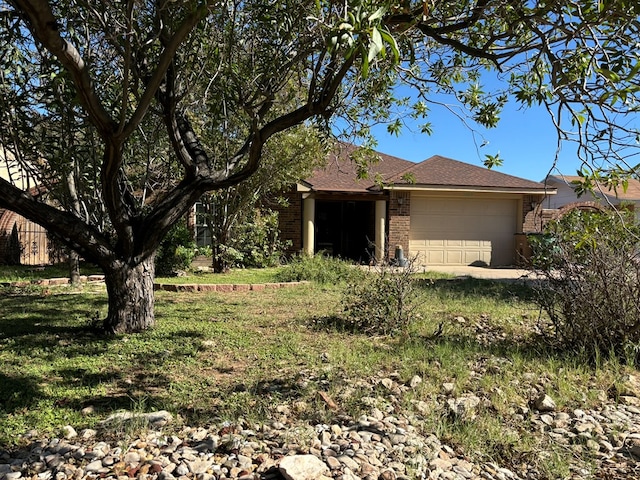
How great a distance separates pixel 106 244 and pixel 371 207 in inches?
488

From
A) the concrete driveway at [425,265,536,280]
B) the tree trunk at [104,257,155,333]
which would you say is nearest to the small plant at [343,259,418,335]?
the tree trunk at [104,257,155,333]

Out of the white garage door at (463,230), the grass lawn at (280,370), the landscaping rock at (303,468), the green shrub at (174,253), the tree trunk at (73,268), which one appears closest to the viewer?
the landscaping rock at (303,468)

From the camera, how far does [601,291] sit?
4.70 metres

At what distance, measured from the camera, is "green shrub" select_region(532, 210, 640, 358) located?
15.1 feet

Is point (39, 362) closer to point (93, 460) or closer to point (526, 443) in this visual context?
point (93, 460)

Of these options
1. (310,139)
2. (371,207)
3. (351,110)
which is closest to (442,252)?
(371,207)

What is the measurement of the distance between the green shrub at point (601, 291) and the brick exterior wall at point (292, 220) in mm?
10691

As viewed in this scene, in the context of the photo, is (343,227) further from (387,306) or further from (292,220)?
(387,306)

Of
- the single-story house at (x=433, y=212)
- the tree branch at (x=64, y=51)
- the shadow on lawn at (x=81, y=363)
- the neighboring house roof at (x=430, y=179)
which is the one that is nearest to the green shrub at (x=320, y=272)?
the single-story house at (x=433, y=212)

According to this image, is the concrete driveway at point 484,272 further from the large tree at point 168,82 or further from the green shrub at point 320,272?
the large tree at point 168,82

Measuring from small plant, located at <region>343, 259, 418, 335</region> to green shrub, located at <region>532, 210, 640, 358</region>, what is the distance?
1.69 meters

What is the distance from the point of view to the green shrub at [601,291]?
4.60 meters

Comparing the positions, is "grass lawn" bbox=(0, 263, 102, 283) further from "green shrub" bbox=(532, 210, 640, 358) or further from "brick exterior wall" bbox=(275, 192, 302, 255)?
"green shrub" bbox=(532, 210, 640, 358)

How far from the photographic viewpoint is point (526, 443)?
2.99 meters
